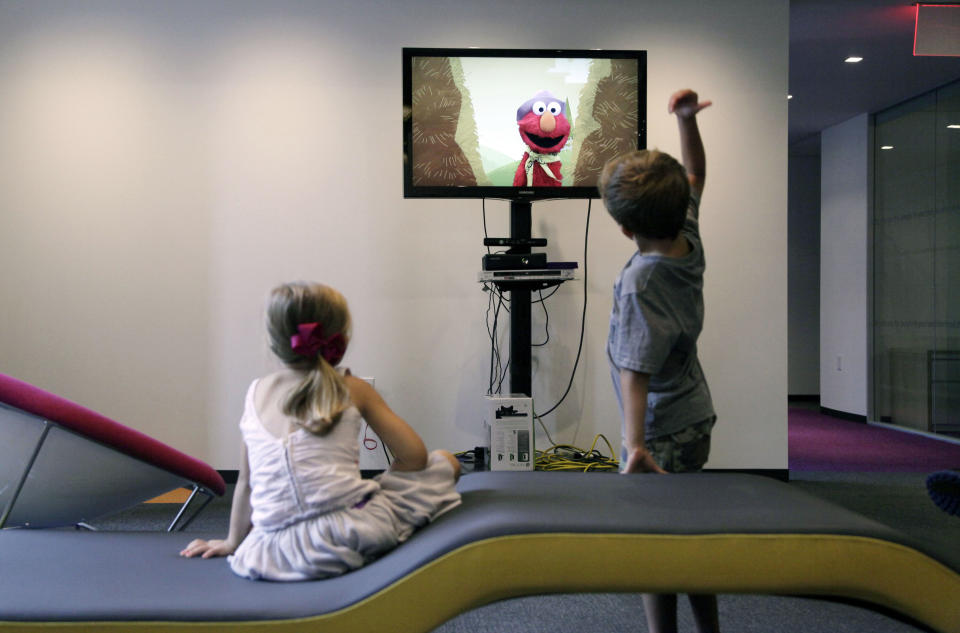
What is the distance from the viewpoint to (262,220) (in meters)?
3.89

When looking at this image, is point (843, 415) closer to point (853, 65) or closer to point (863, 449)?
point (863, 449)

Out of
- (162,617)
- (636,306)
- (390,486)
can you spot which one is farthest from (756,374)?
(162,617)

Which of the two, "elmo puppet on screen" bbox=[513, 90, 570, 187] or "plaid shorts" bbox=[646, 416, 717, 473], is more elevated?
"elmo puppet on screen" bbox=[513, 90, 570, 187]

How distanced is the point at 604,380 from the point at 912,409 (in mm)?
3333

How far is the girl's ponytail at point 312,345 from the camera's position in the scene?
51.4 inches

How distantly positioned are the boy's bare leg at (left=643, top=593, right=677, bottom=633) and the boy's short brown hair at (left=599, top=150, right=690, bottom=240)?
2.38 feet

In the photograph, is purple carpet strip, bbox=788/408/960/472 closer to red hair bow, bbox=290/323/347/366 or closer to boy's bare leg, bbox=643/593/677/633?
boy's bare leg, bbox=643/593/677/633

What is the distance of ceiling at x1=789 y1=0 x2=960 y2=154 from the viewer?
4406 mm

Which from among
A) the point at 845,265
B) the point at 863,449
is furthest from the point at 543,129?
the point at 845,265

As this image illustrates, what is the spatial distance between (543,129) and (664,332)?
7.71 ft

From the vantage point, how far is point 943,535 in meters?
2.91

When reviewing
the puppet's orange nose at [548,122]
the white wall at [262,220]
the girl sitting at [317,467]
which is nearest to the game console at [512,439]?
the white wall at [262,220]

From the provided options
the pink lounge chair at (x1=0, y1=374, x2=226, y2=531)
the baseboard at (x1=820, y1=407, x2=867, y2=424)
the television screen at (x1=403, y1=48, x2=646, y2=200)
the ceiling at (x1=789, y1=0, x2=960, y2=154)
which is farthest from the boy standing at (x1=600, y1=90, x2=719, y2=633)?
the baseboard at (x1=820, y1=407, x2=867, y2=424)

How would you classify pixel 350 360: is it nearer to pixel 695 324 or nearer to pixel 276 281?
pixel 276 281
